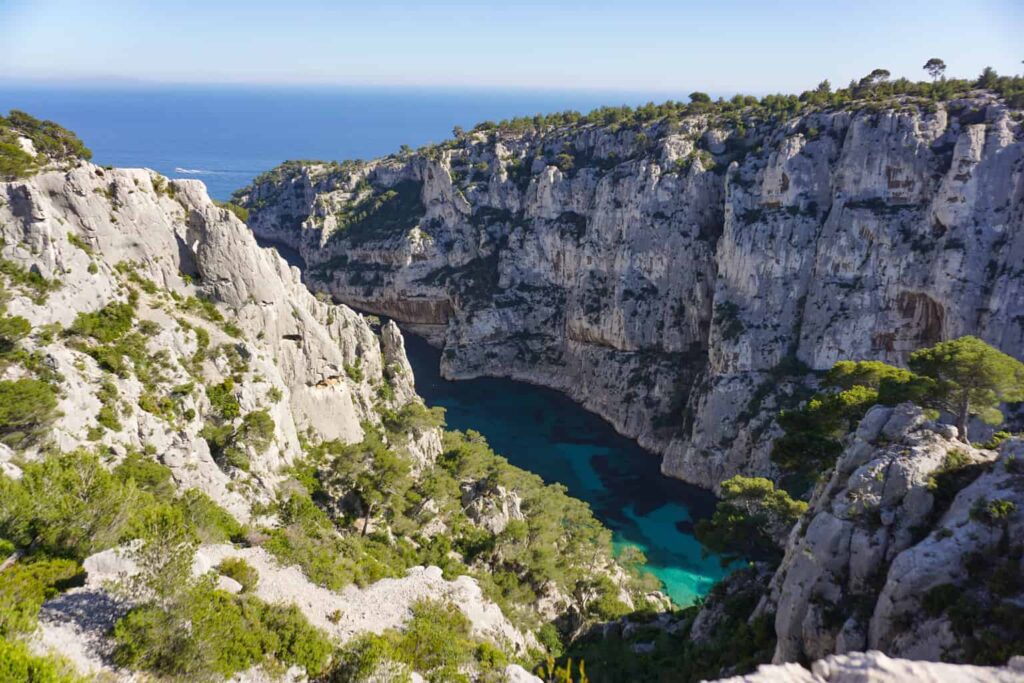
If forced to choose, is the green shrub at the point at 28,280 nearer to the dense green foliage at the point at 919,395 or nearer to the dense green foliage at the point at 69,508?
the dense green foliage at the point at 69,508

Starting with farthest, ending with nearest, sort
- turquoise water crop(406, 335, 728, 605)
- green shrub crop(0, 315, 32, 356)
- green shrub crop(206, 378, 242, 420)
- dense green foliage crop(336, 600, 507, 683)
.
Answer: turquoise water crop(406, 335, 728, 605) → green shrub crop(206, 378, 242, 420) → green shrub crop(0, 315, 32, 356) → dense green foliage crop(336, 600, 507, 683)

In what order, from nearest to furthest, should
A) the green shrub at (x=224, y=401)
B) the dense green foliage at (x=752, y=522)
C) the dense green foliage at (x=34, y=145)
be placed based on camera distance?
the dense green foliage at (x=752, y=522) → the dense green foliage at (x=34, y=145) → the green shrub at (x=224, y=401)

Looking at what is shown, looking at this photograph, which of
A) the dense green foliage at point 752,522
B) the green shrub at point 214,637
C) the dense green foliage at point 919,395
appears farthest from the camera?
the dense green foliage at point 752,522

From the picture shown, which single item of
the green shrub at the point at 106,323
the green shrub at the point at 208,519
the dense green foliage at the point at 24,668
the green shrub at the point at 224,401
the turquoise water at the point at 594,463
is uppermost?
the green shrub at the point at 106,323

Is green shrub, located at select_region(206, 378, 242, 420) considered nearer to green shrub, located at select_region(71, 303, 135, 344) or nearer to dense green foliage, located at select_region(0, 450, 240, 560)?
green shrub, located at select_region(71, 303, 135, 344)

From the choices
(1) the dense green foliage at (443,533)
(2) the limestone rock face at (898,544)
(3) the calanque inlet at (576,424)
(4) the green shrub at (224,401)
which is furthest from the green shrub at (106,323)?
(2) the limestone rock face at (898,544)

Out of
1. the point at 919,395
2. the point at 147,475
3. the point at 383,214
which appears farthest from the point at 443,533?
the point at 383,214

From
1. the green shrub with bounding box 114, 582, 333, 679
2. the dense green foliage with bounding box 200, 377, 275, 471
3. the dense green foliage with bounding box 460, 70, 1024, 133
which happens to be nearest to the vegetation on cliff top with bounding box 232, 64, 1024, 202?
the dense green foliage with bounding box 460, 70, 1024, 133
